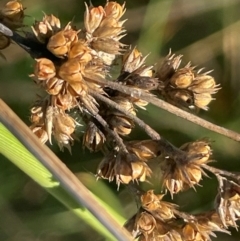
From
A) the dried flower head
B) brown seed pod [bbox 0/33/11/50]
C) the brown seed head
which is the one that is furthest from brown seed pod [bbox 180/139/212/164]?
brown seed pod [bbox 0/33/11/50]

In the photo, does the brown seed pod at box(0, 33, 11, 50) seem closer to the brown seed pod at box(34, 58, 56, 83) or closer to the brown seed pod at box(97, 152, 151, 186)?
the brown seed pod at box(34, 58, 56, 83)

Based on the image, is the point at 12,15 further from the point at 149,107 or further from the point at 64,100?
the point at 149,107

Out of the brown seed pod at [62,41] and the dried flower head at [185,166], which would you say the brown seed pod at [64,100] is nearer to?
the brown seed pod at [62,41]

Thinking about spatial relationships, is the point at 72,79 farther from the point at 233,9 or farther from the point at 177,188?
the point at 233,9

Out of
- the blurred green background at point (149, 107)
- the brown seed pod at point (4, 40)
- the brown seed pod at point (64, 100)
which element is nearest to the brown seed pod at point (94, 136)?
the brown seed pod at point (64, 100)

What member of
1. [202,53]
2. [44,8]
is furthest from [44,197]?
[202,53]

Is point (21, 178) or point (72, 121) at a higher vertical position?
point (72, 121)

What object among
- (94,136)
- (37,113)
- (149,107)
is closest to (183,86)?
(94,136)
